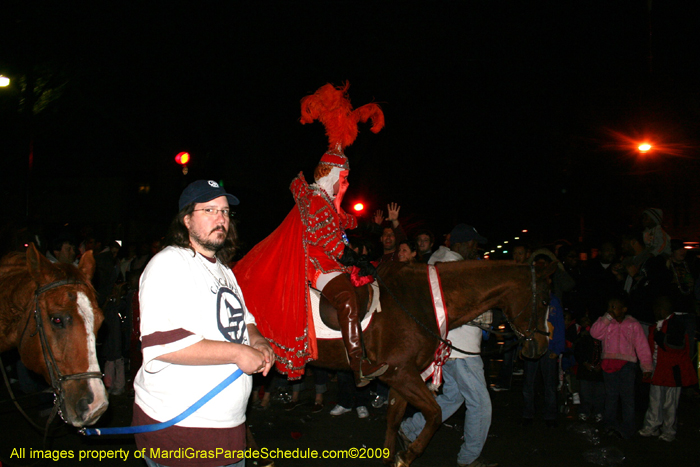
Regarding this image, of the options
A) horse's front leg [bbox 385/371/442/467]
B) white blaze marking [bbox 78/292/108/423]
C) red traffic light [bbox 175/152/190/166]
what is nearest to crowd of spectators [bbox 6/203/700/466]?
horse's front leg [bbox 385/371/442/467]

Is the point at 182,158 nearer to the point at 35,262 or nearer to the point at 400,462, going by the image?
the point at 35,262

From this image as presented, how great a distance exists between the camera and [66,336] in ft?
10.6

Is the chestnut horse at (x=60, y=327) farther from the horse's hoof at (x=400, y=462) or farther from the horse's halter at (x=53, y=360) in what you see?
the horse's hoof at (x=400, y=462)

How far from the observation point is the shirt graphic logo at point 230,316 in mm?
2635

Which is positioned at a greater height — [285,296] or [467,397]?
[285,296]

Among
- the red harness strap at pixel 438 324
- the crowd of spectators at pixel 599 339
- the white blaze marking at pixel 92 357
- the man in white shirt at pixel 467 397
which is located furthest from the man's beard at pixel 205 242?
the crowd of spectators at pixel 599 339

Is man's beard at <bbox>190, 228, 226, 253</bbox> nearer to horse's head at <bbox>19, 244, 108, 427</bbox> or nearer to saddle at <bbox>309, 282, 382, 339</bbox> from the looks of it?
horse's head at <bbox>19, 244, 108, 427</bbox>

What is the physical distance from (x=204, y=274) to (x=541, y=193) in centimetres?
2554

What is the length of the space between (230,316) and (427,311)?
2.92 meters

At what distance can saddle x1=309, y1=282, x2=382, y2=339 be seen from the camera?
16.8 ft

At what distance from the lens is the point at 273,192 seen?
79.0ft

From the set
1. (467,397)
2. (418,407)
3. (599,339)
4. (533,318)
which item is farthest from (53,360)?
(599,339)

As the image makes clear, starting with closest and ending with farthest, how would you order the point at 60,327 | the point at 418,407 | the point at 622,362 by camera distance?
the point at 60,327 < the point at 418,407 < the point at 622,362

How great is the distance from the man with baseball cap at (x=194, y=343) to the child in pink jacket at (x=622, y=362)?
5.61 metres
